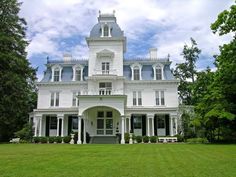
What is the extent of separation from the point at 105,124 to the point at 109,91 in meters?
3.81

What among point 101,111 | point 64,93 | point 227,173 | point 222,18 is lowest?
point 227,173

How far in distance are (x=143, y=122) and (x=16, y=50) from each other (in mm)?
16369

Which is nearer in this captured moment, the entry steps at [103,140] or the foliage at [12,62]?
the foliage at [12,62]

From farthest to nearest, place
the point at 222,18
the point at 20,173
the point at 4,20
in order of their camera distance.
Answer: the point at 4,20 < the point at 222,18 < the point at 20,173

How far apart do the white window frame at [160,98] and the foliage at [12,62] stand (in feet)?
47.0

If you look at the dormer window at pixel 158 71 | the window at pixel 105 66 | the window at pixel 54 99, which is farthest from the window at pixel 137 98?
the window at pixel 54 99

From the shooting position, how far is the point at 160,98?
32.2 meters

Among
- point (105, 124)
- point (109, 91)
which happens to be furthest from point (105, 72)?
point (105, 124)

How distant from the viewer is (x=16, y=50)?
2895cm

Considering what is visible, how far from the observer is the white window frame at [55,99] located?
32.8 m

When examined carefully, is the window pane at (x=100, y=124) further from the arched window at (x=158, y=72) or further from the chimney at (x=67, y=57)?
the chimney at (x=67, y=57)

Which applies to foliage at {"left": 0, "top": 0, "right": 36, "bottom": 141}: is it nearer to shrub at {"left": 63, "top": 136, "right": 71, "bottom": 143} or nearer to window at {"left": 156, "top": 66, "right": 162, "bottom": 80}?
shrub at {"left": 63, "top": 136, "right": 71, "bottom": 143}

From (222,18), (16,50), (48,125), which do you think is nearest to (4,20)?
(16,50)

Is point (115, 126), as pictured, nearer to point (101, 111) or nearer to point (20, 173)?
point (101, 111)
